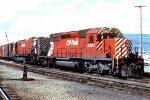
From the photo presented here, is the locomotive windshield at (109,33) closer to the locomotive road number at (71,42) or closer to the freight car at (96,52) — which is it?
the freight car at (96,52)

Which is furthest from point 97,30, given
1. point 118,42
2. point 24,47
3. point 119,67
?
point 24,47

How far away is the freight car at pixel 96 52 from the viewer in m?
22.3

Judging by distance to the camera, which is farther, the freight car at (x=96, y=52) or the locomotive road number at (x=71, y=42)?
the locomotive road number at (x=71, y=42)

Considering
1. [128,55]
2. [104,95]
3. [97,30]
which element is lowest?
[104,95]

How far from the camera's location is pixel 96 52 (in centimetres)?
2447

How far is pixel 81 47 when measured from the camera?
2661cm

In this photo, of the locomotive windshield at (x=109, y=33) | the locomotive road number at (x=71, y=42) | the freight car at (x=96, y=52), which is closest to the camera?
the freight car at (x=96, y=52)

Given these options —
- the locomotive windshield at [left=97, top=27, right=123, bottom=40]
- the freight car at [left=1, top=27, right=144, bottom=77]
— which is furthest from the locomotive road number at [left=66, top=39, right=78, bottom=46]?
the locomotive windshield at [left=97, top=27, right=123, bottom=40]

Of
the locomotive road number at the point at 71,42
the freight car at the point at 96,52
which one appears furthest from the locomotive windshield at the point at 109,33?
the locomotive road number at the point at 71,42

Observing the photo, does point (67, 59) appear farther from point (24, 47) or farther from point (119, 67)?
point (24, 47)

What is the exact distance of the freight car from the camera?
73.0 feet

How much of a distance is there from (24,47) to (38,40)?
7.86m

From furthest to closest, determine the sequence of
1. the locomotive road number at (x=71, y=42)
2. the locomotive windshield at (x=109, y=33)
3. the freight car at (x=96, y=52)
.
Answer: the locomotive road number at (x=71, y=42)
the locomotive windshield at (x=109, y=33)
the freight car at (x=96, y=52)

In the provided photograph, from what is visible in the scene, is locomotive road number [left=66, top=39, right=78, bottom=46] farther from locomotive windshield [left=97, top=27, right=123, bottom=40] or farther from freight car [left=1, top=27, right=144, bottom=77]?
locomotive windshield [left=97, top=27, right=123, bottom=40]
